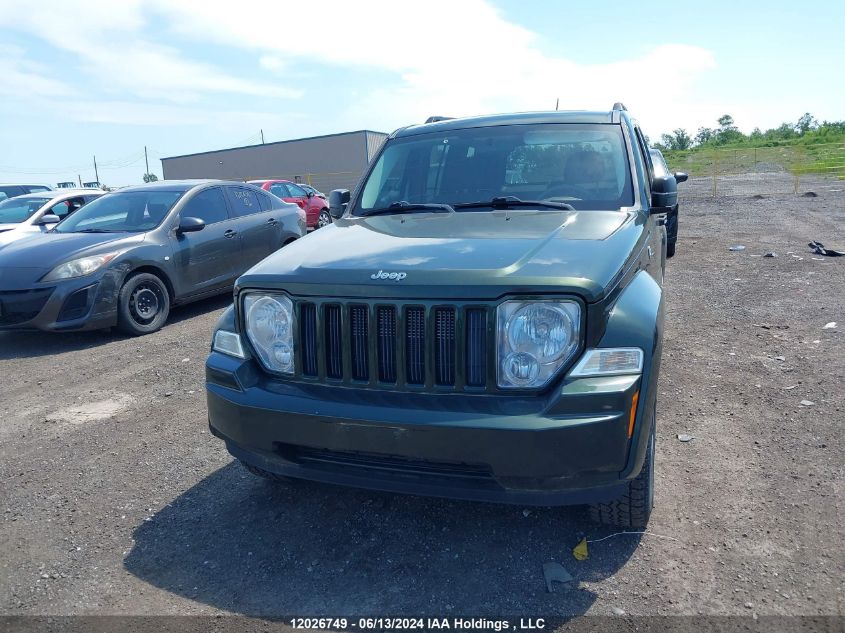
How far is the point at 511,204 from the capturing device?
347 centimetres

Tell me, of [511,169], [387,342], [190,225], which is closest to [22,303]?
[190,225]

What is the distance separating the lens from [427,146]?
4.21 meters

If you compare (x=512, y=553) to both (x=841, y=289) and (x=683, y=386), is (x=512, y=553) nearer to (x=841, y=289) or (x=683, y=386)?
(x=683, y=386)

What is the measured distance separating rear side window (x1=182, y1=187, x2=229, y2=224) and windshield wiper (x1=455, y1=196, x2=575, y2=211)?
4.97m

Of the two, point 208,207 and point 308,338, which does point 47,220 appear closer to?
point 208,207

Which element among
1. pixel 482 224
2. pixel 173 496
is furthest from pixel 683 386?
pixel 173 496

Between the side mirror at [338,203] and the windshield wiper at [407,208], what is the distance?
0.42 meters

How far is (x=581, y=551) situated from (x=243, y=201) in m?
6.87

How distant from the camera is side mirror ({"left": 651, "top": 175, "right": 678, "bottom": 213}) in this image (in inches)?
141

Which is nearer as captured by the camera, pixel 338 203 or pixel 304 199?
pixel 338 203

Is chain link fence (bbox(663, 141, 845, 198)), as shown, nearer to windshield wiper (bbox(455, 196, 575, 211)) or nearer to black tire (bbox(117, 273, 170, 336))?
black tire (bbox(117, 273, 170, 336))

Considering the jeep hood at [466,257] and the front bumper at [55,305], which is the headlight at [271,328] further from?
the front bumper at [55,305]

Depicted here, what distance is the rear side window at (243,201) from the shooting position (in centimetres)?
817

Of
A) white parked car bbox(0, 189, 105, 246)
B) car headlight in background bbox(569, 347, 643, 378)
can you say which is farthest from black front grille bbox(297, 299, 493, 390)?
white parked car bbox(0, 189, 105, 246)
